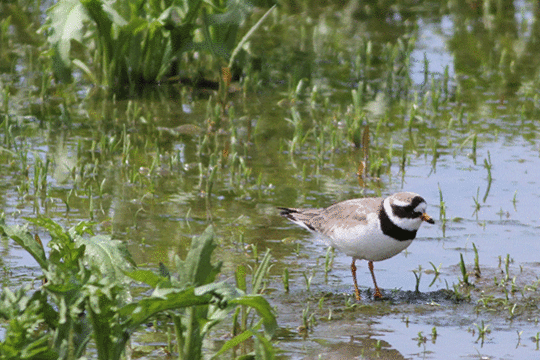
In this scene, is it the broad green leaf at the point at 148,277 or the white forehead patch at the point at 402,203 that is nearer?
the broad green leaf at the point at 148,277

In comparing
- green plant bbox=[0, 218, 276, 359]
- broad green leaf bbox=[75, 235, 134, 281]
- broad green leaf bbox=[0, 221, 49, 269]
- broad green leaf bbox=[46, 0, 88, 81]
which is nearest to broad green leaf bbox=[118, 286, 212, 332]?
green plant bbox=[0, 218, 276, 359]

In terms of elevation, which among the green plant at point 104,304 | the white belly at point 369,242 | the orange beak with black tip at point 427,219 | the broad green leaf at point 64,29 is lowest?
the green plant at point 104,304

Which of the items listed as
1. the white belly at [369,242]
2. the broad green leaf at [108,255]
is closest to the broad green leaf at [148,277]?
the broad green leaf at [108,255]

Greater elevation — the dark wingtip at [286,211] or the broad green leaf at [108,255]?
the dark wingtip at [286,211]

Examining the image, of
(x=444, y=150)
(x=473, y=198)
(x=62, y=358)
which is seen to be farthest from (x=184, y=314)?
(x=444, y=150)

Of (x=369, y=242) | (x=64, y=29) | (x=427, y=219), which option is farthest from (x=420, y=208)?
(x=64, y=29)

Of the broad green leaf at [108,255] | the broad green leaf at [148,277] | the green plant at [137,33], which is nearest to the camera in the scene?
the broad green leaf at [148,277]

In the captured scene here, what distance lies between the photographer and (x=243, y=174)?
28.8 feet

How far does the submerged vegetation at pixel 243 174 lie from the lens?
4.72 metres

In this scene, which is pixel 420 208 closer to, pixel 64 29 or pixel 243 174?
pixel 243 174

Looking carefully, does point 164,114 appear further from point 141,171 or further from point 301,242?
point 301,242

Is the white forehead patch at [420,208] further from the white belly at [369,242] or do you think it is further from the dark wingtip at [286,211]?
the dark wingtip at [286,211]

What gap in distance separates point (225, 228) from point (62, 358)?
337cm

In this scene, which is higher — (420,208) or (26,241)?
(420,208)
